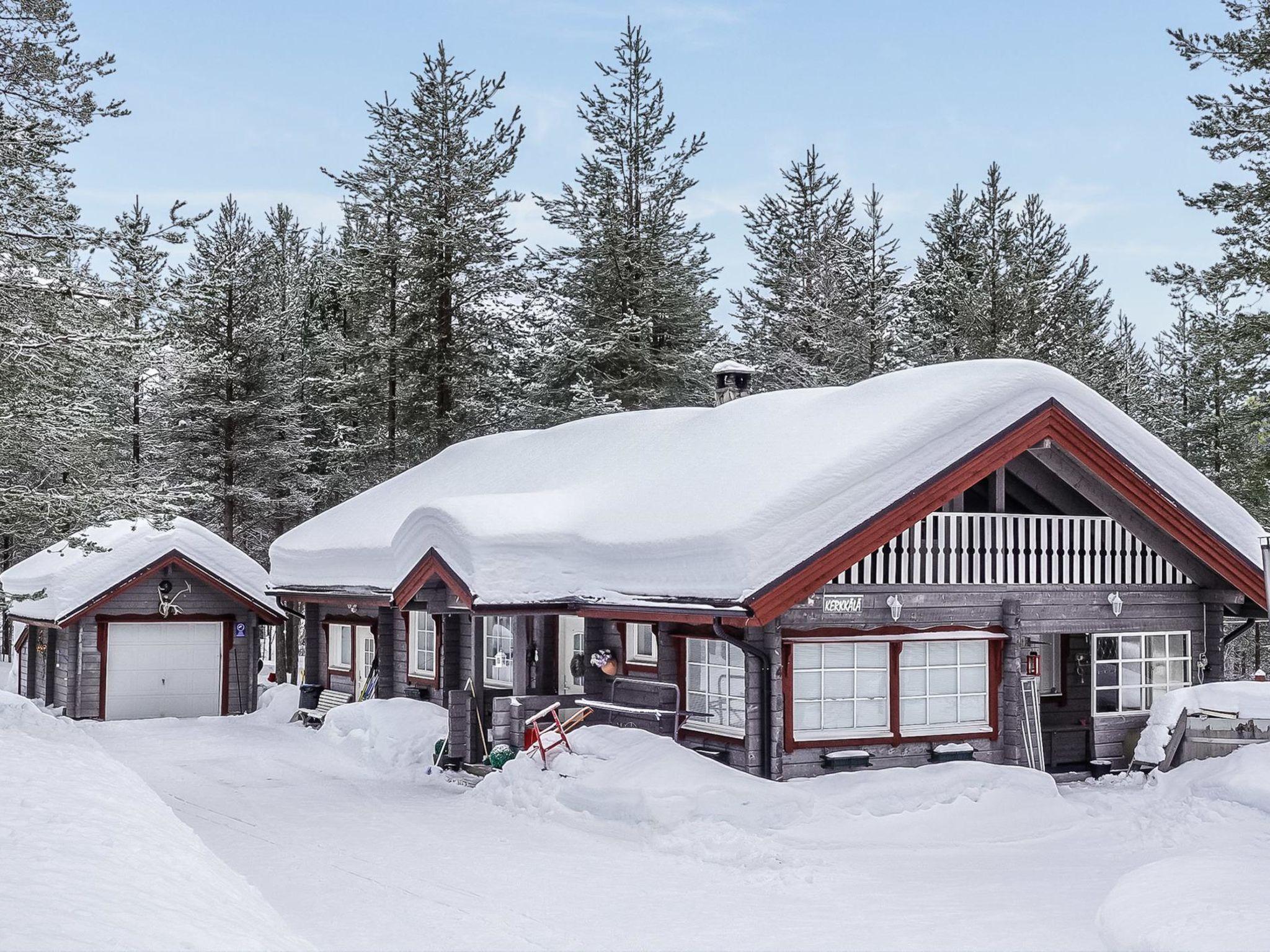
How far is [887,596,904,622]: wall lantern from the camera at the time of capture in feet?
47.2

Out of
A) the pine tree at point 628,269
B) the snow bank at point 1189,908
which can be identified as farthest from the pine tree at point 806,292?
the snow bank at point 1189,908

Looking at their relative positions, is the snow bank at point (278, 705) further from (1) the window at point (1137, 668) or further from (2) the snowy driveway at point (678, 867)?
(1) the window at point (1137, 668)

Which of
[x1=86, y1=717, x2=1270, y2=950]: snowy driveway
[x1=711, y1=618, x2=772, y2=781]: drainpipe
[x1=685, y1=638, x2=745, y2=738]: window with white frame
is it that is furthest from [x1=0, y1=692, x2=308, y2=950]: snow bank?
[x1=685, y1=638, x2=745, y2=738]: window with white frame

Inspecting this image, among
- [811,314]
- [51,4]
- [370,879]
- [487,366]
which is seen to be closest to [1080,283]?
[811,314]

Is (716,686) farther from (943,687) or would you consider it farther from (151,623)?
(151,623)

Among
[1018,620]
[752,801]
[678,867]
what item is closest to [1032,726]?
[1018,620]

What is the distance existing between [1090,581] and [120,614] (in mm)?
18239

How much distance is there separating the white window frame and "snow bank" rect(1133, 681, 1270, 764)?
3.67 metres

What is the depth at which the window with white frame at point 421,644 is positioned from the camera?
21.1 meters

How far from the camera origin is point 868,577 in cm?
1441

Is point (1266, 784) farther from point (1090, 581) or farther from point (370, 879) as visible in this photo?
point (370, 879)

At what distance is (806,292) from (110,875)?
31.7 metres

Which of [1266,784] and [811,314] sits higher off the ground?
[811,314]

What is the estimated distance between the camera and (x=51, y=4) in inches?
668
